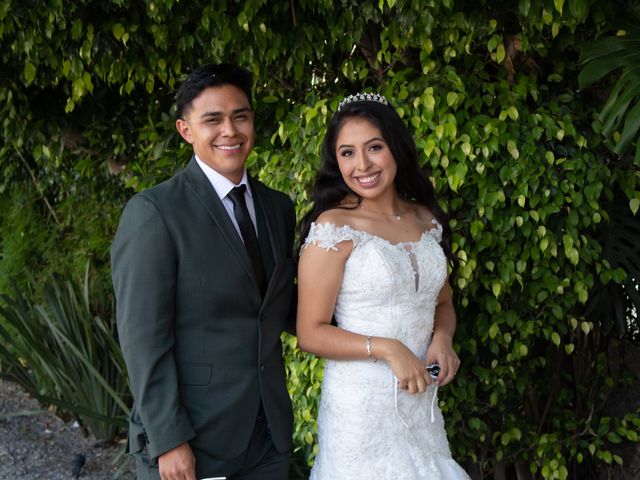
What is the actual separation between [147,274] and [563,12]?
2.03 meters

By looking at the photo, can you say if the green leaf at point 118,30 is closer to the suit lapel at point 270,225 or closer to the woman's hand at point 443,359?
the suit lapel at point 270,225

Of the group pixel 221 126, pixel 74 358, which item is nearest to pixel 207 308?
pixel 221 126

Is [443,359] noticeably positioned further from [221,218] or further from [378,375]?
[221,218]

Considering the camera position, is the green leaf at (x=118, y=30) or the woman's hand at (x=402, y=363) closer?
the woman's hand at (x=402, y=363)

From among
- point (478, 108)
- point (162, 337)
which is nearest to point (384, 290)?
point (162, 337)

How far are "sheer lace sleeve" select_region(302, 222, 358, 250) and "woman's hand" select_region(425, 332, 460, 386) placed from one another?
18.3 inches

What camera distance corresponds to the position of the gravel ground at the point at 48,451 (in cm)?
478

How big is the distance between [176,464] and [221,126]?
964 millimetres

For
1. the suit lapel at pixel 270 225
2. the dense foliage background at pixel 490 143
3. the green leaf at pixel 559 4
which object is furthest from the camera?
the dense foliage background at pixel 490 143

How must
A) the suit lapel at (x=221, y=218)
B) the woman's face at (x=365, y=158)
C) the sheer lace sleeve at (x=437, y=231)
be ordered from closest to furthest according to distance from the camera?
the suit lapel at (x=221, y=218), the woman's face at (x=365, y=158), the sheer lace sleeve at (x=437, y=231)

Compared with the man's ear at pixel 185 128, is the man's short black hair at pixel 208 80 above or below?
above

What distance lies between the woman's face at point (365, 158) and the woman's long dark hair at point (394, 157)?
25 mm

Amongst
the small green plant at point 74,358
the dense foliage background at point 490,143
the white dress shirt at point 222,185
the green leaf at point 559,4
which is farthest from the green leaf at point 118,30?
the green leaf at point 559,4

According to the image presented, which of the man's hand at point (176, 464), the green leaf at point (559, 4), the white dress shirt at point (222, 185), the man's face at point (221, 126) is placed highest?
the green leaf at point (559, 4)
